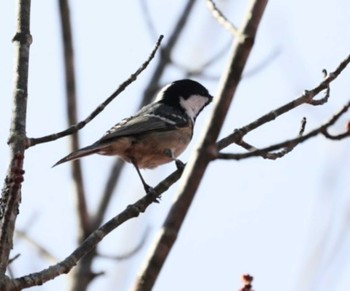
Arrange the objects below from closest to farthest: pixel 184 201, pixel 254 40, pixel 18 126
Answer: pixel 184 201
pixel 254 40
pixel 18 126

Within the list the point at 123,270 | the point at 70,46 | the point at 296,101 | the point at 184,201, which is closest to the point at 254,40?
the point at 184,201

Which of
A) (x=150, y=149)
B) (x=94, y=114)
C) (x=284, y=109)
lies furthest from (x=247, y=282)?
(x=150, y=149)

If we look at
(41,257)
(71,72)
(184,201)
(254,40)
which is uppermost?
(71,72)

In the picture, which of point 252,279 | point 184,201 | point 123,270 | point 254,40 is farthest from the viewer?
point 123,270

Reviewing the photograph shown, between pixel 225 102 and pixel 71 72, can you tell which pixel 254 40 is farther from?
pixel 71 72

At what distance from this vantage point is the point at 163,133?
17.9ft

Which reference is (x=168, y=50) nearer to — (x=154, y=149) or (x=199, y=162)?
(x=154, y=149)

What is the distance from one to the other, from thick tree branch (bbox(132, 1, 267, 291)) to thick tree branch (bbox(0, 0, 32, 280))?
0.56 m

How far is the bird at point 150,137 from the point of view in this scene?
16.7ft

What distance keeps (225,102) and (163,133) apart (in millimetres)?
3705

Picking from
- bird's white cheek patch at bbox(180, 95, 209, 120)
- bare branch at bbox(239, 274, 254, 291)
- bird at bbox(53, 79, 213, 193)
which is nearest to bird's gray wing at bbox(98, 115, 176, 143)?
bird at bbox(53, 79, 213, 193)

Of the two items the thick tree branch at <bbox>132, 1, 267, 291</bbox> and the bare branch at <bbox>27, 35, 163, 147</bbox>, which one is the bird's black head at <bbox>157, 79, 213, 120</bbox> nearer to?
the bare branch at <bbox>27, 35, 163, 147</bbox>

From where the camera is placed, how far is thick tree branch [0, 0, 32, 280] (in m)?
2.20

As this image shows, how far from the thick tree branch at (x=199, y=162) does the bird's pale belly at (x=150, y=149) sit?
3348 mm
